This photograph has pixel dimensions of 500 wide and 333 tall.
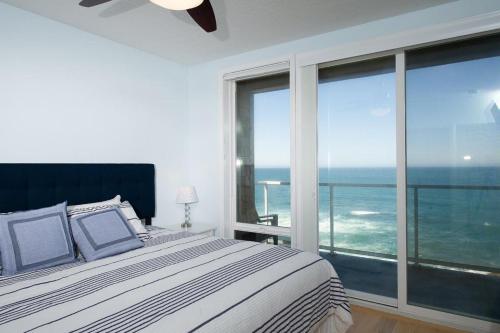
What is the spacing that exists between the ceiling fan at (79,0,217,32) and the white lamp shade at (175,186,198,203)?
75.3 inches

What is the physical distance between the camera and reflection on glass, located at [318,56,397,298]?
297 cm

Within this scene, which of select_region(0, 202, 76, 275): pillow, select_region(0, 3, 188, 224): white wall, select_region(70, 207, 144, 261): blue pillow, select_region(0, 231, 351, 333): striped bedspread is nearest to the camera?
select_region(0, 231, 351, 333): striped bedspread

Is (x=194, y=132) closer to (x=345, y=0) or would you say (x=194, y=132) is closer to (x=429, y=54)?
(x=345, y=0)

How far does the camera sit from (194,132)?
13.3ft

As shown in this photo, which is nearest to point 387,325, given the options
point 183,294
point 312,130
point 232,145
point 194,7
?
point 312,130

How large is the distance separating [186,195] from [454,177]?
259 centimetres

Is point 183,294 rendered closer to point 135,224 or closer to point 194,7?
point 135,224

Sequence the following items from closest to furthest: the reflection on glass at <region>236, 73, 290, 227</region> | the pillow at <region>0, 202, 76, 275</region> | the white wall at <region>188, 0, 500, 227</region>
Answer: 1. the pillow at <region>0, 202, 76, 275</region>
2. the white wall at <region>188, 0, 500, 227</region>
3. the reflection on glass at <region>236, 73, 290, 227</region>

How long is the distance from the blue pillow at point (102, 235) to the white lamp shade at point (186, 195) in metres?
1.12

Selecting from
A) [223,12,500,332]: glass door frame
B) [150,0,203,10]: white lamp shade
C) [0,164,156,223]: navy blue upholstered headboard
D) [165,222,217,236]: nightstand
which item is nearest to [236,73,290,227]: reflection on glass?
[223,12,500,332]: glass door frame

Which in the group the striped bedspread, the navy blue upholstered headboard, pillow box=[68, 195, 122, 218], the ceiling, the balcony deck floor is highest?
the ceiling

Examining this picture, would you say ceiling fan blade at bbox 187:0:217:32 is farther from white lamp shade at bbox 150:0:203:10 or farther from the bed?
the bed

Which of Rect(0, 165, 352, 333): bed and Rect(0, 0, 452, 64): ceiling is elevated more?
Rect(0, 0, 452, 64): ceiling

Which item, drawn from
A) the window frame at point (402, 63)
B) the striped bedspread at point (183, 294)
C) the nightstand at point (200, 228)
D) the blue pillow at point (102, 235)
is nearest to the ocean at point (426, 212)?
the window frame at point (402, 63)
